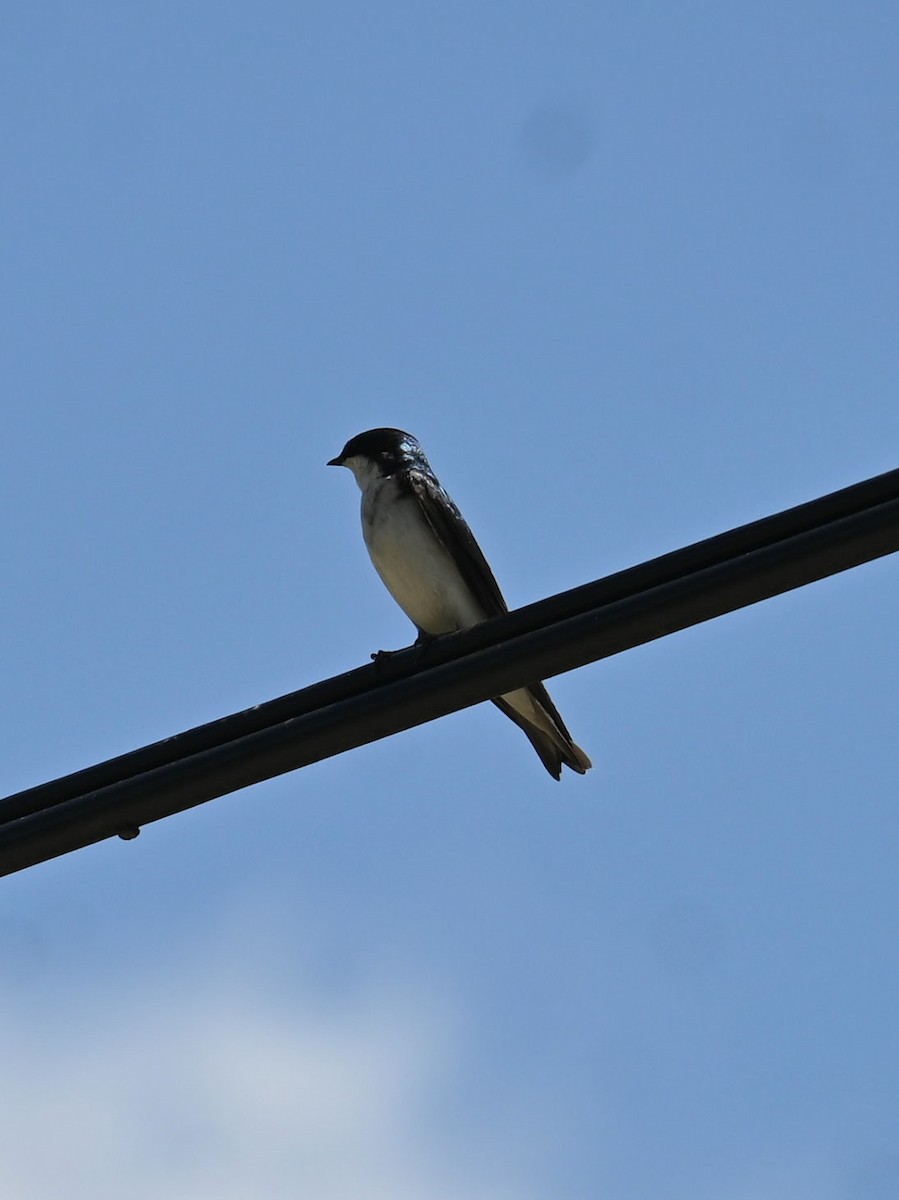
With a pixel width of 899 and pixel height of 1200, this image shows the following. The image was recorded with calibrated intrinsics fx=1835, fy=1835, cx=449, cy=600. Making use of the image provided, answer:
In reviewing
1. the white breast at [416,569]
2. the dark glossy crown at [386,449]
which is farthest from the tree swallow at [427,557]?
the dark glossy crown at [386,449]

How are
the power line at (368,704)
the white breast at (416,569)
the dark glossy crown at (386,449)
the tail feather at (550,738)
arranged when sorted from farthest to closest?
1. the dark glossy crown at (386,449)
2. the white breast at (416,569)
3. the tail feather at (550,738)
4. the power line at (368,704)

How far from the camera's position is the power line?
4578 millimetres

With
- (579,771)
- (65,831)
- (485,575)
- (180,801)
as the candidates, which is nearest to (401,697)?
(180,801)

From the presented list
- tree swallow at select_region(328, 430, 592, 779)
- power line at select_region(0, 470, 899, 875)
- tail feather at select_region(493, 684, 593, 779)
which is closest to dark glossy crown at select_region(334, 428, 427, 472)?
tree swallow at select_region(328, 430, 592, 779)

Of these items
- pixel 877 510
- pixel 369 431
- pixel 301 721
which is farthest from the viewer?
pixel 369 431

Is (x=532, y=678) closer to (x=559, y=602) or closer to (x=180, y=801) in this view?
(x=559, y=602)

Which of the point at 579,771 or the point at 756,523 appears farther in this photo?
the point at 579,771

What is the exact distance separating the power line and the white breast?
11.7 ft

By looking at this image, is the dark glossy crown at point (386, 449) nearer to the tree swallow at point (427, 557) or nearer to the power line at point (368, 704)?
the tree swallow at point (427, 557)

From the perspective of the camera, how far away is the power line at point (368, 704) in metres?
4.58

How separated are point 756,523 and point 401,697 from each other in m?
1.05

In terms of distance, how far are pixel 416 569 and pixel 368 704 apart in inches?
148

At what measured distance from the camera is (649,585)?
460 centimetres

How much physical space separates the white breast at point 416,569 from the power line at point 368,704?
3.57 m
